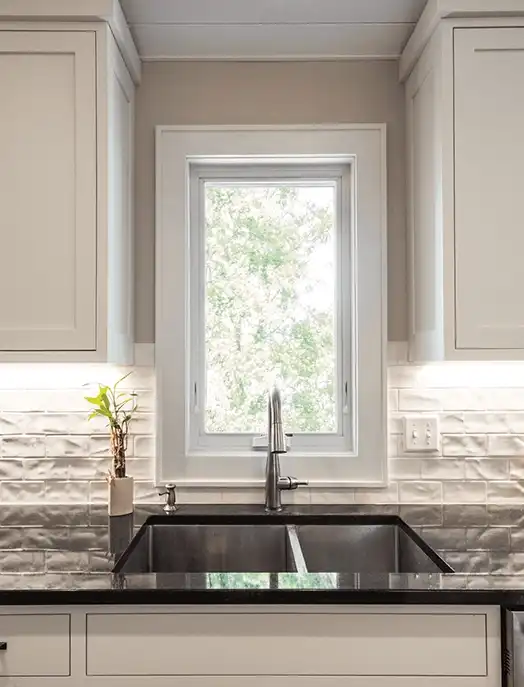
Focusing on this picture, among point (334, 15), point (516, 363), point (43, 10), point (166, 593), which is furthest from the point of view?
point (516, 363)

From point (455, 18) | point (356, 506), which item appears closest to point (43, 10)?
point (455, 18)

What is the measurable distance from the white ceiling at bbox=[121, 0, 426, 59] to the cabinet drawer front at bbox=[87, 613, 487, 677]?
1520 mm

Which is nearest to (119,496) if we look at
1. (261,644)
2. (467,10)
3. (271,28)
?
(261,644)

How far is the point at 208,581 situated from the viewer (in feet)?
5.03

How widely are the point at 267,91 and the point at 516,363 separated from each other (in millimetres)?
1122

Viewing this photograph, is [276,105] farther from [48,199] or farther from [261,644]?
[261,644]

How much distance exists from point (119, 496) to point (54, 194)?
0.84 m

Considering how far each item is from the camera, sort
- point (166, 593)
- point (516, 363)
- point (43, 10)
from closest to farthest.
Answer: point (166, 593), point (43, 10), point (516, 363)

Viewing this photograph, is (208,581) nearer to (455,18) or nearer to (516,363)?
(516,363)

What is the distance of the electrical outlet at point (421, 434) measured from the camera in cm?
226

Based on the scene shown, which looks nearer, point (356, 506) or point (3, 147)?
point (3, 147)

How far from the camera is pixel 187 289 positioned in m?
2.29

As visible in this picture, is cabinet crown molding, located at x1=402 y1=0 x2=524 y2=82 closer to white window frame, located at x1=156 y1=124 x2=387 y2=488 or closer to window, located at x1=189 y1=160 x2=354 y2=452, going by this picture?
white window frame, located at x1=156 y1=124 x2=387 y2=488

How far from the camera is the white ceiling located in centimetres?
198
